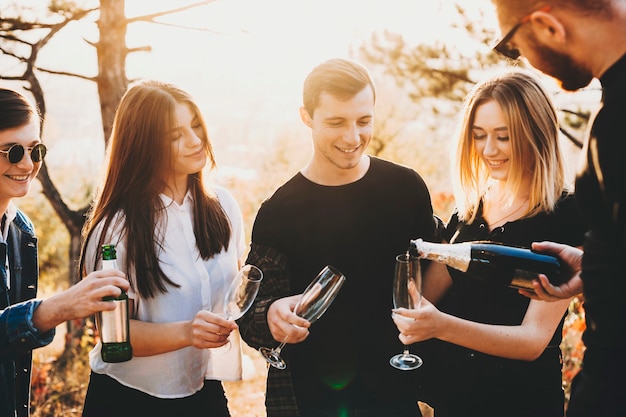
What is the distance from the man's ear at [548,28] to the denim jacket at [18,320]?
2.01 meters

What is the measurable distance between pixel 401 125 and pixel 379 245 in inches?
319

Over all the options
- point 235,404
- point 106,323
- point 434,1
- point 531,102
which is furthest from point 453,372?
point 434,1

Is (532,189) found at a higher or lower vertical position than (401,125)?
higher

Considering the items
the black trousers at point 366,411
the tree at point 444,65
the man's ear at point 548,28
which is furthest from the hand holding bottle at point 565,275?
the tree at point 444,65

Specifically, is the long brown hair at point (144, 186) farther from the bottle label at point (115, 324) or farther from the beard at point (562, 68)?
the beard at point (562, 68)

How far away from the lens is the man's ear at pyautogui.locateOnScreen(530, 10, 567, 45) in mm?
1781

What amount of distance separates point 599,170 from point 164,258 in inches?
74.7

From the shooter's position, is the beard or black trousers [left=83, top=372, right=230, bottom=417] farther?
black trousers [left=83, top=372, right=230, bottom=417]

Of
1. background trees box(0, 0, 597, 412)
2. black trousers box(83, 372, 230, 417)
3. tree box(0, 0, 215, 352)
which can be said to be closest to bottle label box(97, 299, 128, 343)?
black trousers box(83, 372, 230, 417)

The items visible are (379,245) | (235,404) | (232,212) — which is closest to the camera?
(379,245)

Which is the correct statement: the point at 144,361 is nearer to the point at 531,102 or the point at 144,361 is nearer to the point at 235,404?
the point at 531,102

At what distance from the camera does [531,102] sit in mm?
2820

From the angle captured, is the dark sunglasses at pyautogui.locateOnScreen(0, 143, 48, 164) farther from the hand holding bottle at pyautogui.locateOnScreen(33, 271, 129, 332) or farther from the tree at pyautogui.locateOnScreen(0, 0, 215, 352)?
the tree at pyautogui.locateOnScreen(0, 0, 215, 352)

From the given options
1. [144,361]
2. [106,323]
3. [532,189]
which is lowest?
[144,361]
